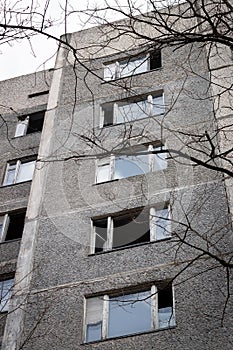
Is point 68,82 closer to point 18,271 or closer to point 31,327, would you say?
point 18,271

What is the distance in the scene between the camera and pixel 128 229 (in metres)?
12.5

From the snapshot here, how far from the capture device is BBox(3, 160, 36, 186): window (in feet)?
53.9

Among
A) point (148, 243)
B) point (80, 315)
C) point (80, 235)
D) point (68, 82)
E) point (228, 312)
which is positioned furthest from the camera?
point (68, 82)

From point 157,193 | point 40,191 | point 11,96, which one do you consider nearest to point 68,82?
point 11,96

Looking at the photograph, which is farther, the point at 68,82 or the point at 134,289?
the point at 68,82

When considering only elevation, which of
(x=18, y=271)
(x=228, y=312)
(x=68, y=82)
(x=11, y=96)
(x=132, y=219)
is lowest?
(x=228, y=312)

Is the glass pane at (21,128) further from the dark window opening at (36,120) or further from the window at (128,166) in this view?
the window at (128,166)

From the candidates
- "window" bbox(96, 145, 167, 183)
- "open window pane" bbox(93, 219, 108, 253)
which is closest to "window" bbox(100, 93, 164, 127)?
"window" bbox(96, 145, 167, 183)

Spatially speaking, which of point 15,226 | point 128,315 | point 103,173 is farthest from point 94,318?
point 15,226

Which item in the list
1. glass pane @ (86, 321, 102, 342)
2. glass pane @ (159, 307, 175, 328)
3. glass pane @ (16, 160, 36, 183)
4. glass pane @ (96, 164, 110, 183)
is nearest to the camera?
glass pane @ (159, 307, 175, 328)

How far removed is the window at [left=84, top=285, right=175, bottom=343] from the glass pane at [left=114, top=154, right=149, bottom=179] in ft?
11.1

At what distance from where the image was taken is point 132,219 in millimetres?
12625

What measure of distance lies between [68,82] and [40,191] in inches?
191

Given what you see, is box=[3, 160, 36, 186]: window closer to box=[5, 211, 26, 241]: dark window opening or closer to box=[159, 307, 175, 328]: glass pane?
box=[5, 211, 26, 241]: dark window opening
